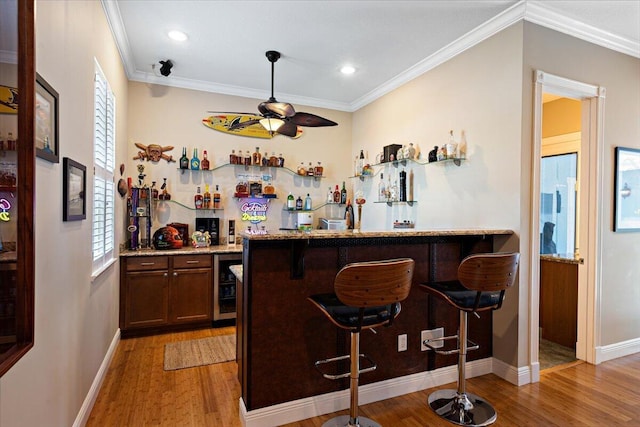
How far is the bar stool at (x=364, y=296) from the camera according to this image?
1.84 meters

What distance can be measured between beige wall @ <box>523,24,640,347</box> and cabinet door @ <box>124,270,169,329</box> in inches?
163

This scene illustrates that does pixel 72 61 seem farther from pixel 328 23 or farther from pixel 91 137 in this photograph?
pixel 328 23

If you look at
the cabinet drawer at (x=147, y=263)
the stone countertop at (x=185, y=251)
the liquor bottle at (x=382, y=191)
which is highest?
the liquor bottle at (x=382, y=191)

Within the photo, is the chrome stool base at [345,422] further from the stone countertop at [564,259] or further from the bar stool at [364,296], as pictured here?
the stone countertop at [564,259]

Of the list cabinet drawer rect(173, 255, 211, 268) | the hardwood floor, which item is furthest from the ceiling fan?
the hardwood floor

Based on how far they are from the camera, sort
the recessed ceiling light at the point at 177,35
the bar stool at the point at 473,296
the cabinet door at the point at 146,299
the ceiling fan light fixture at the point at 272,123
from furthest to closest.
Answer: the cabinet door at the point at 146,299 → the ceiling fan light fixture at the point at 272,123 → the recessed ceiling light at the point at 177,35 → the bar stool at the point at 473,296

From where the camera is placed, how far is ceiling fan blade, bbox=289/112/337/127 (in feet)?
10.8

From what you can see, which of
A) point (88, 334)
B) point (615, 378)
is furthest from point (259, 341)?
point (615, 378)

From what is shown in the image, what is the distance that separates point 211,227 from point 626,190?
4492 millimetres

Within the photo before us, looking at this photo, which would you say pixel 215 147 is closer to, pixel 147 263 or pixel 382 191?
pixel 147 263

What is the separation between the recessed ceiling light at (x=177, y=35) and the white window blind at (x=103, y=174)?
755mm

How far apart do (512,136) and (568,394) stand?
199 cm

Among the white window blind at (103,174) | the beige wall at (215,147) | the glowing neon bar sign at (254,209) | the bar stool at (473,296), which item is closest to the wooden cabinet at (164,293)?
the white window blind at (103,174)

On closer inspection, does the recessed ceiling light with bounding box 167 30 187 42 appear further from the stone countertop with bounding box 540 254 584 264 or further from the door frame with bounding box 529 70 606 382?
the stone countertop with bounding box 540 254 584 264
